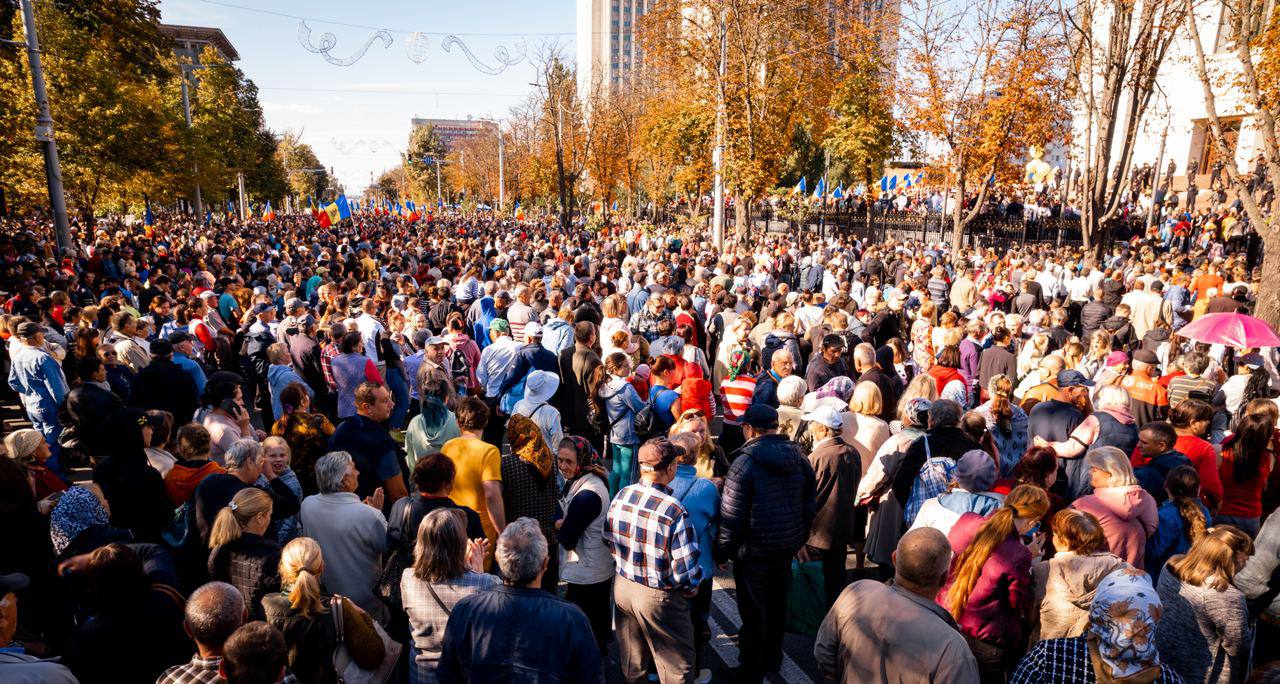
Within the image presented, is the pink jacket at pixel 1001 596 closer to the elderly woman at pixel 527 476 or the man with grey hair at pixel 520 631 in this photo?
the man with grey hair at pixel 520 631

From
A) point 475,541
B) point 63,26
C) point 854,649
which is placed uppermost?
point 63,26

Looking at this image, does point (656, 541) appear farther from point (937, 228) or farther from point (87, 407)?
point (937, 228)

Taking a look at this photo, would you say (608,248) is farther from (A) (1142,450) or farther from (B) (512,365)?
(A) (1142,450)

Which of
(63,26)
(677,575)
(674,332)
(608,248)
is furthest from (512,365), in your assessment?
(63,26)

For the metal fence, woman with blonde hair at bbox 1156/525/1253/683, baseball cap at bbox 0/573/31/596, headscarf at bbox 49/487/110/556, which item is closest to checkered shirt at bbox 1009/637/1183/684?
woman with blonde hair at bbox 1156/525/1253/683

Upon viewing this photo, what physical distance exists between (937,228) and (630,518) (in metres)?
26.6

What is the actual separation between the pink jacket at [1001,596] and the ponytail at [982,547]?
0.03m

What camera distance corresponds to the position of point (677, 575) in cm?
351

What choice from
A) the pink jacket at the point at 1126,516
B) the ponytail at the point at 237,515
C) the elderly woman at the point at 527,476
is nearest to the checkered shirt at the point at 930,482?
the pink jacket at the point at 1126,516

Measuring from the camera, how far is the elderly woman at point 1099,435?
4.97 m

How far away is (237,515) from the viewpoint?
11.1ft

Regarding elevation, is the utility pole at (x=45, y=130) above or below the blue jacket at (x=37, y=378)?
above

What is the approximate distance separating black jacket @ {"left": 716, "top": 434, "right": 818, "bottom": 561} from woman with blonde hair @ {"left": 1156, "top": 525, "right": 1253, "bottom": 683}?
182 centimetres

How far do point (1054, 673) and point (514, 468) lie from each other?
9.43 ft
